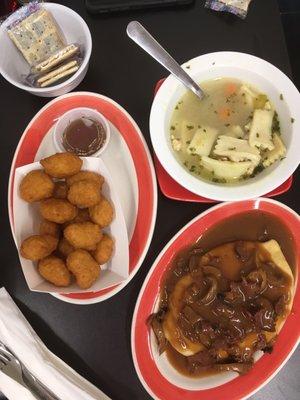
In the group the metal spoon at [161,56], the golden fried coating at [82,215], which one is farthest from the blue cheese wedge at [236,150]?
the golden fried coating at [82,215]

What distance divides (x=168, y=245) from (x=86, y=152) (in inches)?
18.8

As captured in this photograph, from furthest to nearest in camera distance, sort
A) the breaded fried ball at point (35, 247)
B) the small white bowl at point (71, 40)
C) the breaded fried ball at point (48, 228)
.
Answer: the small white bowl at point (71, 40) → the breaded fried ball at point (48, 228) → the breaded fried ball at point (35, 247)

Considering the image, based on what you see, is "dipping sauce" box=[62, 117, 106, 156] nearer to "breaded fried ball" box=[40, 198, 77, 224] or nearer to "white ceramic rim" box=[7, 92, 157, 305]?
"white ceramic rim" box=[7, 92, 157, 305]

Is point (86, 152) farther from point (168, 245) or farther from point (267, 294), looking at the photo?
point (267, 294)

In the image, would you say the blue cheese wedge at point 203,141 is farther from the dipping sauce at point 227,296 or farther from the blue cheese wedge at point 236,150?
the dipping sauce at point 227,296

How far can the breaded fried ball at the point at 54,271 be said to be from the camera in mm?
1673

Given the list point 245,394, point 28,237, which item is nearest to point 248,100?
point 28,237

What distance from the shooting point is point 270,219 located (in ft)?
6.17

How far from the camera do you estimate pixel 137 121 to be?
199 cm

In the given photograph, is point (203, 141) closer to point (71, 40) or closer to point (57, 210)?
point (57, 210)

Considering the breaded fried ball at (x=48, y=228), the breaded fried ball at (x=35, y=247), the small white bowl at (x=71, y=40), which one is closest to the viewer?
the breaded fried ball at (x=35, y=247)

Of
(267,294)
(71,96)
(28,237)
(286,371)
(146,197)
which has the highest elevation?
(71,96)

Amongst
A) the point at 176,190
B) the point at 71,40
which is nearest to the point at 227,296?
the point at 176,190

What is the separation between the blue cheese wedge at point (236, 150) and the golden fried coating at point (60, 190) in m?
0.57
